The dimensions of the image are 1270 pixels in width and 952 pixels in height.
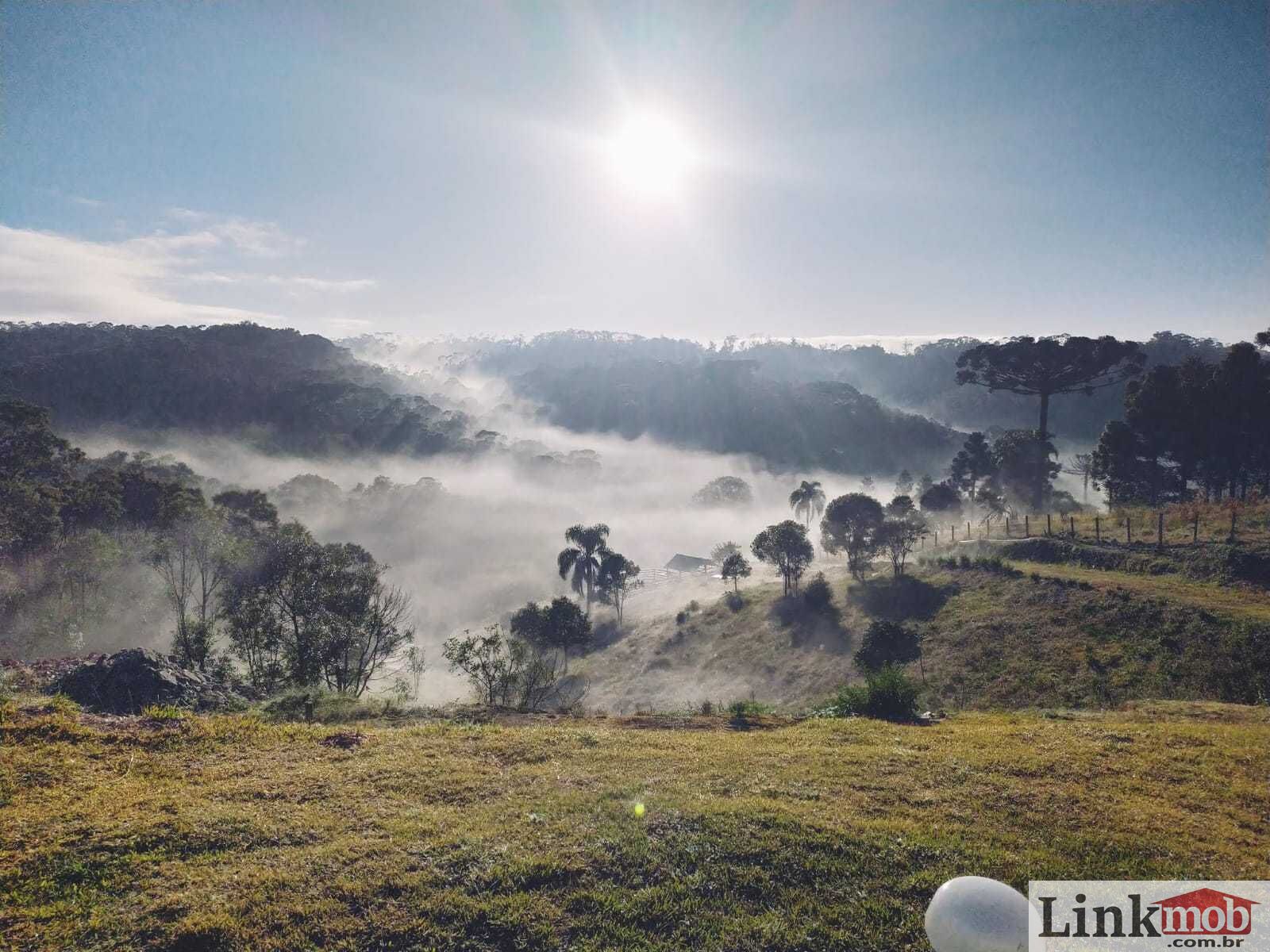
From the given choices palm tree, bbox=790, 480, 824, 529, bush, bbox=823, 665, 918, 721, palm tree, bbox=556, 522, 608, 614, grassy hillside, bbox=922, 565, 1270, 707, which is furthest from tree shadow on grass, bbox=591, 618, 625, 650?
bush, bbox=823, 665, 918, 721

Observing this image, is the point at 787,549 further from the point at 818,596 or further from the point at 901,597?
the point at 901,597

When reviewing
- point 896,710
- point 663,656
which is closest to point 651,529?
point 663,656

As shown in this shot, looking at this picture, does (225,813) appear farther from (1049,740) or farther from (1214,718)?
(1214,718)

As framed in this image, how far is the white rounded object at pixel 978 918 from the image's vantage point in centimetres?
553

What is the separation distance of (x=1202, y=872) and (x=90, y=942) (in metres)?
15.4

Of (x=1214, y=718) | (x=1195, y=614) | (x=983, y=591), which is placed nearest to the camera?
(x=1214, y=718)

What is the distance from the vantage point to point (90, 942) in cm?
744

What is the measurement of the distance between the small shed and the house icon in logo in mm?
100764

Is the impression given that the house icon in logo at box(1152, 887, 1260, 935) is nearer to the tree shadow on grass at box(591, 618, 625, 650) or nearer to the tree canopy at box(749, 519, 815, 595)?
the tree canopy at box(749, 519, 815, 595)

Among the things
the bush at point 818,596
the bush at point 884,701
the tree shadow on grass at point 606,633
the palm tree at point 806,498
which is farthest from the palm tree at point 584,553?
the bush at point 884,701

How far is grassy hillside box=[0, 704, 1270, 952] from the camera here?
25.9 feet

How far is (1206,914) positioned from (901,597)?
51.7m

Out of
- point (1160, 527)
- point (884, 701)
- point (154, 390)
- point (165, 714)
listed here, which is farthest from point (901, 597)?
point (154, 390)

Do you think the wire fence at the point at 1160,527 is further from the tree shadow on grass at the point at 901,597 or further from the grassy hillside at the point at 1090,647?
the tree shadow on grass at the point at 901,597
